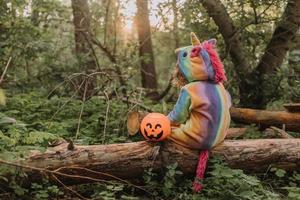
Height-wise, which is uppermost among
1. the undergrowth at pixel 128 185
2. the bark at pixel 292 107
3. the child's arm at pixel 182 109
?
the child's arm at pixel 182 109

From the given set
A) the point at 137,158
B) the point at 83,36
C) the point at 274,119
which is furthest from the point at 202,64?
the point at 83,36

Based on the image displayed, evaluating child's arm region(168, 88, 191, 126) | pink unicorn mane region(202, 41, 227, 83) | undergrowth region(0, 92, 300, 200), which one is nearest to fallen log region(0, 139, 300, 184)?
undergrowth region(0, 92, 300, 200)

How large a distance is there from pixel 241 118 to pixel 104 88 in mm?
2296

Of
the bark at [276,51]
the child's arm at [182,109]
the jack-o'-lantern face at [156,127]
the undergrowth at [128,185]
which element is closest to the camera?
the undergrowth at [128,185]

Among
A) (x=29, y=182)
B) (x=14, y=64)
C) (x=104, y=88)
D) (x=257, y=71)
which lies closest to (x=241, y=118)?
(x=257, y=71)

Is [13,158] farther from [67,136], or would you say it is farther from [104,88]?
[104,88]

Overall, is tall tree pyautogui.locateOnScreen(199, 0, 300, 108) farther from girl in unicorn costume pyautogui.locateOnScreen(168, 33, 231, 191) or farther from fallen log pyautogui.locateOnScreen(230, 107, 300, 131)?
girl in unicorn costume pyautogui.locateOnScreen(168, 33, 231, 191)

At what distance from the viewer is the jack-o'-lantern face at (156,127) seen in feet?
17.8

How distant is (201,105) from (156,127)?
0.56 metres

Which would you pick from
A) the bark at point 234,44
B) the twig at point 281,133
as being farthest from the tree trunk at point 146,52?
the twig at point 281,133

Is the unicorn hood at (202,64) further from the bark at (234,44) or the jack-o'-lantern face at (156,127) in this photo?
the bark at (234,44)

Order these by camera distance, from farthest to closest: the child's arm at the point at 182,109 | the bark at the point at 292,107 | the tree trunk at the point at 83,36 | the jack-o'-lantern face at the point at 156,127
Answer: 1. the tree trunk at the point at 83,36
2. the bark at the point at 292,107
3. the child's arm at the point at 182,109
4. the jack-o'-lantern face at the point at 156,127

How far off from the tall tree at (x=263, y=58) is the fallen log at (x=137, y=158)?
3.02 metres

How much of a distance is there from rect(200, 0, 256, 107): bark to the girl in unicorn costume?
3270 millimetres
